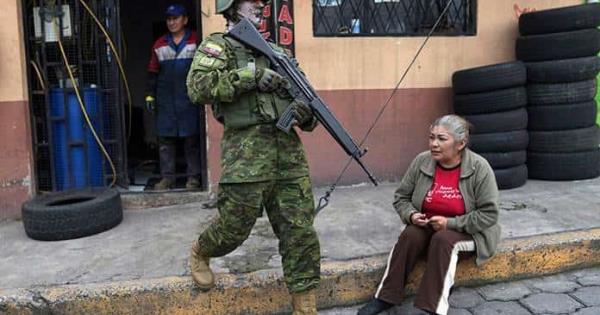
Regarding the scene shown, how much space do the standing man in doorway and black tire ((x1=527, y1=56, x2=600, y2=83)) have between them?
3156mm

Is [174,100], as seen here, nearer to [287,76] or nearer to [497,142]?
[287,76]

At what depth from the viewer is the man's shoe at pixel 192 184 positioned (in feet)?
17.1

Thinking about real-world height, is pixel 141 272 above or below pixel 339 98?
below

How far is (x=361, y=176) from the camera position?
5508 mm

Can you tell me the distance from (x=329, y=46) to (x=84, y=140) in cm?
230

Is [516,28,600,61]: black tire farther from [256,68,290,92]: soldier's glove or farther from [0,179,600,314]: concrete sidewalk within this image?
[256,68,290,92]: soldier's glove

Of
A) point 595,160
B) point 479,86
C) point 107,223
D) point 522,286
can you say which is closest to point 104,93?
point 107,223

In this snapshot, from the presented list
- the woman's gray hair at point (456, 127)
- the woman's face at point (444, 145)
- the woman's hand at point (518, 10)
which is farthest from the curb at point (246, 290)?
the woman's hand at point (518, 10)

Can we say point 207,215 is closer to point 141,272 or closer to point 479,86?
point 141,272

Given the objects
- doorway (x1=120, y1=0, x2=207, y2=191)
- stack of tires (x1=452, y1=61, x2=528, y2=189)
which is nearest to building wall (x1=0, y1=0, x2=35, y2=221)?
doorway (x1=120, y1=0, x2=207, y2=191)

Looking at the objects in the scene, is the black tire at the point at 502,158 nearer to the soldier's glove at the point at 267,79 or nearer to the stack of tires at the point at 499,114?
the stack of tires at the point at 499,114

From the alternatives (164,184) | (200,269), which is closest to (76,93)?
(164,184)

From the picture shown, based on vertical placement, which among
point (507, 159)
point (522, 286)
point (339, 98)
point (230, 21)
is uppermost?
point (230, 21)

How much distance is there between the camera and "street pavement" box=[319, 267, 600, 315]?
11.0ft
